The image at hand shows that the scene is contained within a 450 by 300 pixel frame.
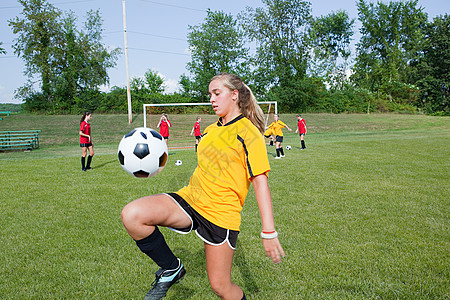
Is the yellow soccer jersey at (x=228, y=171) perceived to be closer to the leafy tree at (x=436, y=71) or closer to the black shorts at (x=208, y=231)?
the black shorts at (x=208, y=231)

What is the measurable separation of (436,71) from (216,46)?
3850 cm

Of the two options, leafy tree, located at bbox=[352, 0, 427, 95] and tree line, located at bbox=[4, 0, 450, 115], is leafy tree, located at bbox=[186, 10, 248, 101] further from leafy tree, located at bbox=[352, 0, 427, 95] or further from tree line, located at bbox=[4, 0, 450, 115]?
leafy tree, located at bbox=[352, 0, 427, 95]

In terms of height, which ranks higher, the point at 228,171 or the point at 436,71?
the point at 436,71

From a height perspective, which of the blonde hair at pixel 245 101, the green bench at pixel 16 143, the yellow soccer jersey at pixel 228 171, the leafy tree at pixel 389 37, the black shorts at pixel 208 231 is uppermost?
the leafy tree at pixel 389 37

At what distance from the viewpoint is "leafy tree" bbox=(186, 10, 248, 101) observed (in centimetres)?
4638

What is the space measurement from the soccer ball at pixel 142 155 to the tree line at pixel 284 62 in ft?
106

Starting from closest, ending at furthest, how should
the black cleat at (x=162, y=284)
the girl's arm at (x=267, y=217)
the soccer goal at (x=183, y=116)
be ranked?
1. the girl's arm at (x=267, y=217)
2. the black cleat at (x=162, y=284)
3. the soccer goal at (x=183, y=116)

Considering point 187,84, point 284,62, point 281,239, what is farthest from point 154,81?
point 281,239

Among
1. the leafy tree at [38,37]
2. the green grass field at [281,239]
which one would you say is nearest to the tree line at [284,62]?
the leafy tree at [38,37]

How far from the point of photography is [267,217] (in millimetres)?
2137

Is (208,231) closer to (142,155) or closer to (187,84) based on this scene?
(142,155)

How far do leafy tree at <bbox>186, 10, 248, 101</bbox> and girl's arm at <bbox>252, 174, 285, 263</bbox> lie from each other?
4443 centimetres

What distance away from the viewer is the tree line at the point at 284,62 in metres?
39.4

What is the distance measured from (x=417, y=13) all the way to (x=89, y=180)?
68.3 metres
